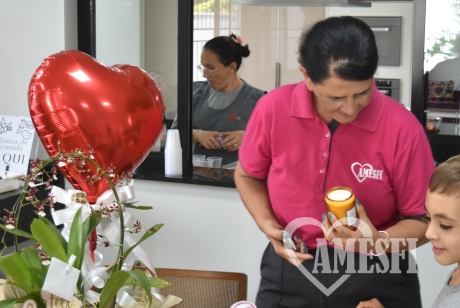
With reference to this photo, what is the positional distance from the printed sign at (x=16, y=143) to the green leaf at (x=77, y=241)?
167 centimetres

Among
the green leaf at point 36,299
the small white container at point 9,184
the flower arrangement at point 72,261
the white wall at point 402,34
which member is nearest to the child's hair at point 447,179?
the flower arrangement at point 72,261

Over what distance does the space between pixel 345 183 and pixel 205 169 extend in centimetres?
132

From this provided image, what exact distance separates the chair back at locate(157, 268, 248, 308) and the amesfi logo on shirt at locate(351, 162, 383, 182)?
45 cm

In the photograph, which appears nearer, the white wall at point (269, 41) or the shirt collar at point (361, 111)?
the shirt collar at point (361, 111)

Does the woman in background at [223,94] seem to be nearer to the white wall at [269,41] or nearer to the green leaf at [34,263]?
the white wall at [269,41]

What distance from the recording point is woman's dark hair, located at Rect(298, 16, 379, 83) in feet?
4.48

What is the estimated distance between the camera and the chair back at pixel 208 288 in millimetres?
1771

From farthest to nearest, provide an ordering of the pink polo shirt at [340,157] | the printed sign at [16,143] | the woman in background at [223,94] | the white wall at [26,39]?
the woman in background at [223,94] < the white wall at [26,39] < the printed sign at [16,143] < the pink polo shirt at [340,157]

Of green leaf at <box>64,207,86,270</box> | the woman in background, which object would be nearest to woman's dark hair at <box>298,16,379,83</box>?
green leaf at <box>64,207,86,270</box>

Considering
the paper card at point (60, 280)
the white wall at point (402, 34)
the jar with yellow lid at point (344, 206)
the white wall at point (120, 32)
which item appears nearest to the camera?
the paper card at point (60, 280)

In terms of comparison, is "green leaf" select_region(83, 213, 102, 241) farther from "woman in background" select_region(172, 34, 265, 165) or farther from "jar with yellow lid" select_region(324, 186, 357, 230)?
"woman in background" select_region(172, 34, 265, 165)

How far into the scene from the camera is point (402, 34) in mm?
4473

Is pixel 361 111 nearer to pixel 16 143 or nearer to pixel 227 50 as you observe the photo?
pixel 16 143

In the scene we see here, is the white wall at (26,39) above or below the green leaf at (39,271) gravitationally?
above
